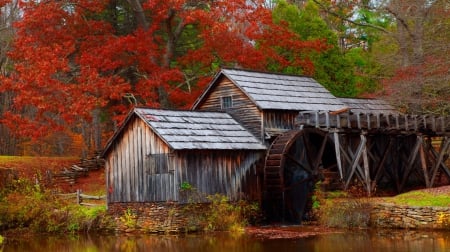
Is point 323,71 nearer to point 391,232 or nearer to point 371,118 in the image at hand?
point 371,118

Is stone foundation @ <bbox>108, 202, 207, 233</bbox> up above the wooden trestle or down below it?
below

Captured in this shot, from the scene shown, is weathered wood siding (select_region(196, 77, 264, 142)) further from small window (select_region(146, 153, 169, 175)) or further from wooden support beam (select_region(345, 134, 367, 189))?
small window (select_region(146, 153, 169, 175))

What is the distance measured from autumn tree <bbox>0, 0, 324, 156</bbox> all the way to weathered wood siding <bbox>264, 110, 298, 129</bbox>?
6.10 metres

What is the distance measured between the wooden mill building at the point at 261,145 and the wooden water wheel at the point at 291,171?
4cm

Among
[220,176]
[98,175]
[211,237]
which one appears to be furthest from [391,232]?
[98,175]

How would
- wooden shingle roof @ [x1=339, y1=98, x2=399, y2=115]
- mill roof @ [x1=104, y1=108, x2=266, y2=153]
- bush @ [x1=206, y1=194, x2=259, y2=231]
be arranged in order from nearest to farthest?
bush @ [x1=206, y1=194, x2=259, y2=231], mill roof @ [x1=104, y1=108, x2=266, y2=153], wooden shingle roof @ [x1=339, y1=98, x2=399, y2=115]

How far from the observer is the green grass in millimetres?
22261

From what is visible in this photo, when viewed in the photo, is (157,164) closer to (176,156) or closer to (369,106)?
(176,156)

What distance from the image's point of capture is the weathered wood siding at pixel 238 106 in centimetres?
2830

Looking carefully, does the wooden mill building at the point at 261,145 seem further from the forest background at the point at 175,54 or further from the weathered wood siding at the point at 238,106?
the forest background at the point at 175,54

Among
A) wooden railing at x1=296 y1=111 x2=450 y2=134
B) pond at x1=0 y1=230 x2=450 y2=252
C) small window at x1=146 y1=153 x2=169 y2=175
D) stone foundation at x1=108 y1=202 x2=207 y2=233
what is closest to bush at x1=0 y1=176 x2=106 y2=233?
stone foundation at x1=108 y1=202 x2=207 y2=233

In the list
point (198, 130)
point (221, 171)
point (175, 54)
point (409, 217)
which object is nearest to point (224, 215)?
point (221, 171)

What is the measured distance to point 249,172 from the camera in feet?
89.6

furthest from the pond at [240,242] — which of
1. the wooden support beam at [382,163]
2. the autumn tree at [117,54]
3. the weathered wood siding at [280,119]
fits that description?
the autumn tree at [117,54]
